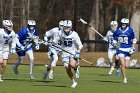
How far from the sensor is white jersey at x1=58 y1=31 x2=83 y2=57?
19.7 m

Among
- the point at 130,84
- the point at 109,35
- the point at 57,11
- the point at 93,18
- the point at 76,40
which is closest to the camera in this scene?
the point at 76,40

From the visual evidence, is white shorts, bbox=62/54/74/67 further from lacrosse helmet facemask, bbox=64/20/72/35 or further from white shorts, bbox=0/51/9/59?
white shorts, bbox=0/51/9/59

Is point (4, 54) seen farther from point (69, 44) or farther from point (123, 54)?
point (123, 54)

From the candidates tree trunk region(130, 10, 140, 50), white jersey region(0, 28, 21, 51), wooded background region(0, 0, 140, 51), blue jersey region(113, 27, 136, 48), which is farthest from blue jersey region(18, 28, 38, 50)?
wooded background region(0, 0, 140, 51)

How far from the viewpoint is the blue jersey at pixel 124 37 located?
22.2 meters

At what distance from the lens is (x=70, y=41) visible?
1973 centimetres

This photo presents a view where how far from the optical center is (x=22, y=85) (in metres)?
19.9

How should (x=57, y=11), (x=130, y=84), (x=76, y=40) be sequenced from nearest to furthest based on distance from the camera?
(x=76, y=40) < (x=130, y=84) < (x=57, y=11)

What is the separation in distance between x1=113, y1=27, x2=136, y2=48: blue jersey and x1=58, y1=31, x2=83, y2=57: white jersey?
2.78m

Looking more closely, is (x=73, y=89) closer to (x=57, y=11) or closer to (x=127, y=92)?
(x=127, y=92)

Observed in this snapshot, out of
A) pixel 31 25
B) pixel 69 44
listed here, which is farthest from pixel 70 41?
pixel 31 25

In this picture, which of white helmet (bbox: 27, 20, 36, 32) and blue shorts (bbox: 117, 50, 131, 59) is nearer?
blue shorts (bbox: 117, 50, 131, 59)

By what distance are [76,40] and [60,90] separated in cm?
207

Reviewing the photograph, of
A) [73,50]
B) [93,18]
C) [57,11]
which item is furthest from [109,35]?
→ [57,11]
